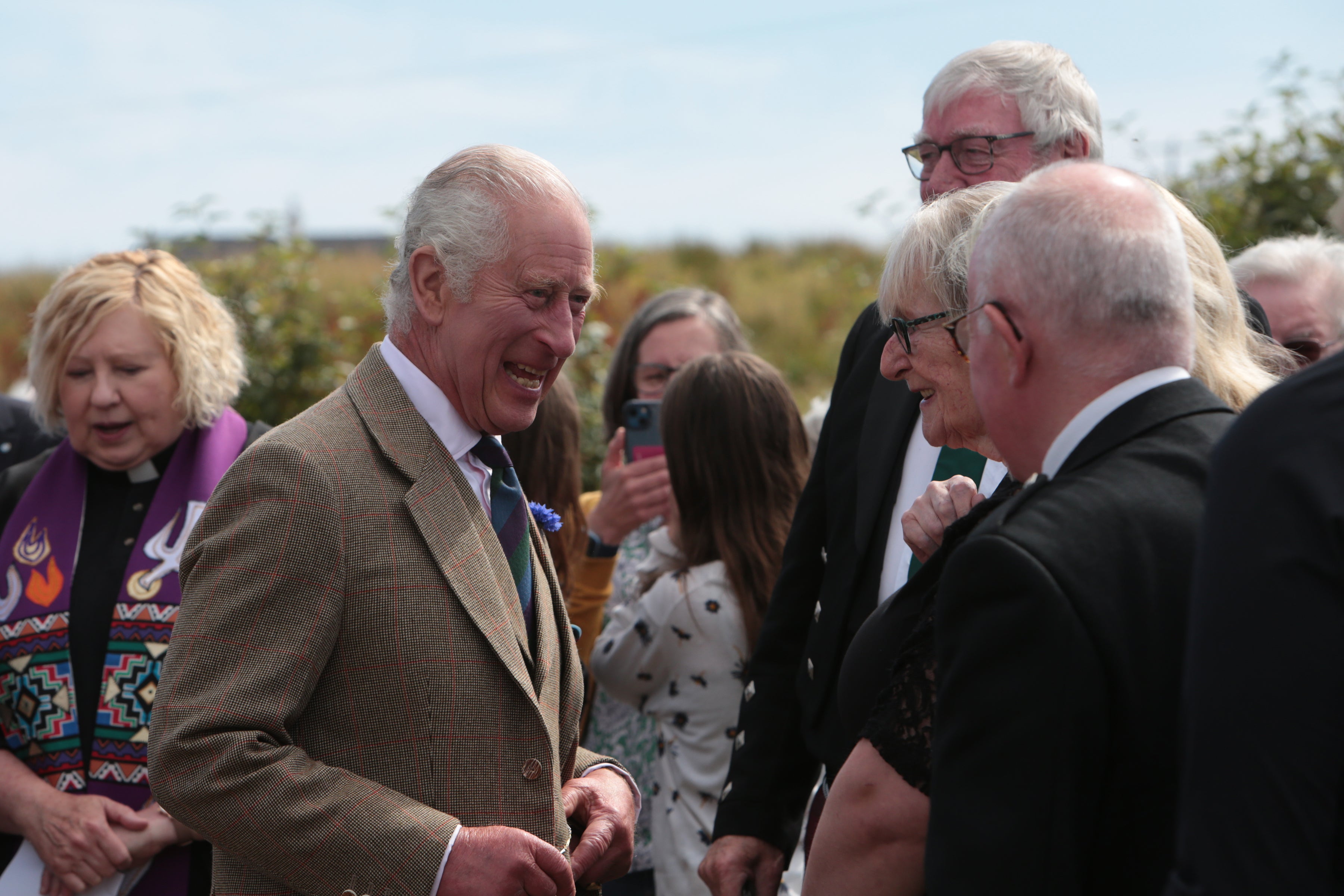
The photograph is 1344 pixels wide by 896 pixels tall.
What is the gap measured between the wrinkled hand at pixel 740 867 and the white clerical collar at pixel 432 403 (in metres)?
1.06

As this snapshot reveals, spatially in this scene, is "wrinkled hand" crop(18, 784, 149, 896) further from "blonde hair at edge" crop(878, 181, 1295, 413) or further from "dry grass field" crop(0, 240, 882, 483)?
"blonde hair at edge" crop(878, 181, 1295, 413)

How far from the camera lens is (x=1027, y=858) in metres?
1.27

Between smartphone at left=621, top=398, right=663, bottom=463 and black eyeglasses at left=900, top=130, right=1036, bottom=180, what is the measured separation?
133cm

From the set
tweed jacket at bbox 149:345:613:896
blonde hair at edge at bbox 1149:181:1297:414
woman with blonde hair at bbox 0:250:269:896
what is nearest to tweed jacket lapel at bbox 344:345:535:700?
tweed jacket at bbox 149:345:613:896

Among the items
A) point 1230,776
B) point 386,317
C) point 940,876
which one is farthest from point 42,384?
point 1230,776

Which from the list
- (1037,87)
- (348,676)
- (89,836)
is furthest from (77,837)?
(1037,87)

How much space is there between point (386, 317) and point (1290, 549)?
1.62m

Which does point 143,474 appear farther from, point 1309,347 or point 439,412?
point 1309,347

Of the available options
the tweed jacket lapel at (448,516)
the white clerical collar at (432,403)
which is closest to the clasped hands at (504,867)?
the tweed jacket lapel at (448,516)

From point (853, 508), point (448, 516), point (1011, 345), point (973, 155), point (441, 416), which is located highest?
point (973, 155)

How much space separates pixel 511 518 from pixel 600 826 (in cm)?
62

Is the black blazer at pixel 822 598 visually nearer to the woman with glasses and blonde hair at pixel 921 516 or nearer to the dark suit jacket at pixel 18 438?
the woman with glasses and blonde hair at pixel 921 516

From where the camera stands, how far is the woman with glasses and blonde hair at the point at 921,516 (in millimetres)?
1550

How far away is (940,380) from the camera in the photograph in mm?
2029
